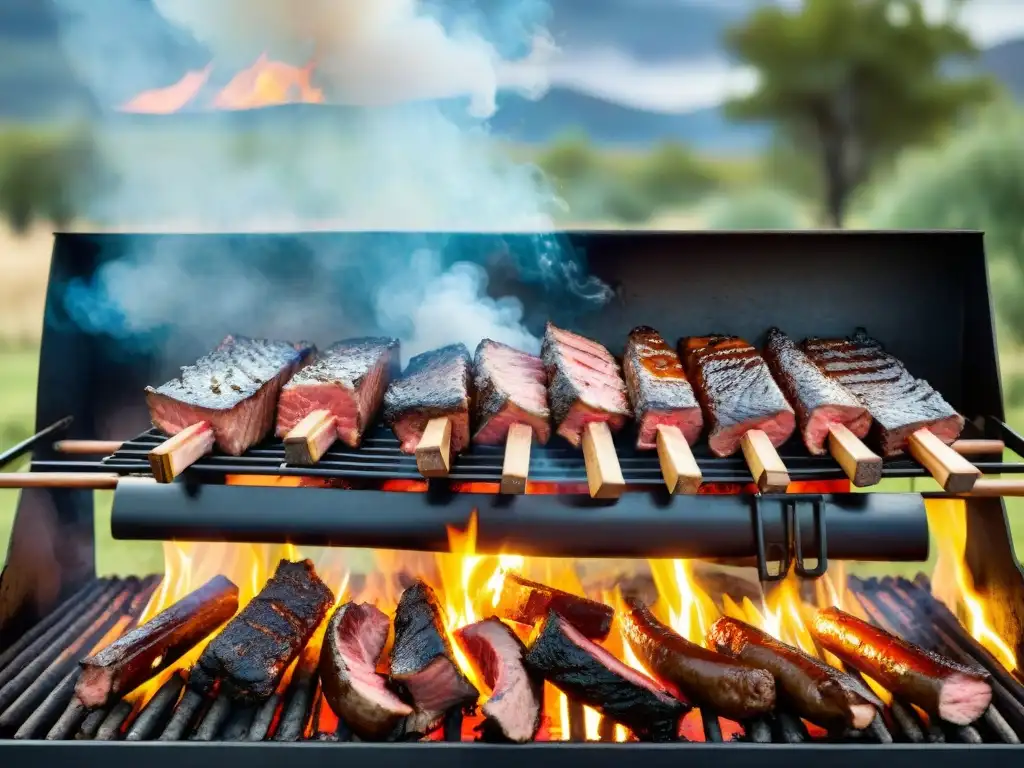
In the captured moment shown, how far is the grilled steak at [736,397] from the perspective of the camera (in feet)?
7.44

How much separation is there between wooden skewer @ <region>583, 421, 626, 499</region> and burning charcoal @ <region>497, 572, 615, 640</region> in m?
0.55

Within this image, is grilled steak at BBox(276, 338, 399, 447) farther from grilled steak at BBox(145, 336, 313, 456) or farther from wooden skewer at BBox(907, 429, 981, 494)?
wooden skewer at BBox(907, 429, 981, 494)

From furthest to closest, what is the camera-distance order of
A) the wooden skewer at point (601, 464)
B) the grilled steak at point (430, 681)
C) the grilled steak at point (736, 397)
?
1. the grilled steak at point (736, 397)
2. the grilled steak at point (430, 681)
3. the wooden skewer at point (601, 464)

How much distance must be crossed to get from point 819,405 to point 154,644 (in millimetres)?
2132

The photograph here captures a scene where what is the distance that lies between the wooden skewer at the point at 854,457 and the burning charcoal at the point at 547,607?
0.88 meters

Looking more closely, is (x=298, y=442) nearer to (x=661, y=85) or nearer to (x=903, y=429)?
(x=903, y=429)

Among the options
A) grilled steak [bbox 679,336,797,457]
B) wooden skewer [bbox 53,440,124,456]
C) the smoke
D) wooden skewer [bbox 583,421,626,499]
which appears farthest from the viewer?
the smoke

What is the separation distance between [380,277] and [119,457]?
1229mm

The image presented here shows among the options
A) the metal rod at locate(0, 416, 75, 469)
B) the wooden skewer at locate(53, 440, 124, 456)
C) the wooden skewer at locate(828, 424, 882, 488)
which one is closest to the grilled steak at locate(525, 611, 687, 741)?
the wooden skewer at locate(828, 424, 882, 488)

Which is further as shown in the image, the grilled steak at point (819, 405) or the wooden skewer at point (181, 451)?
the grilled steak at point (819, 405)

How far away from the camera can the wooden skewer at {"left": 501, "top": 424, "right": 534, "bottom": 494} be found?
6.49 feet

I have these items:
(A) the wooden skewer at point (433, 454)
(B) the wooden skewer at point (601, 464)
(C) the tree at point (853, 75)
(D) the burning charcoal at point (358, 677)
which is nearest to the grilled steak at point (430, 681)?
(D) the burning charcoal at point (358, 677)

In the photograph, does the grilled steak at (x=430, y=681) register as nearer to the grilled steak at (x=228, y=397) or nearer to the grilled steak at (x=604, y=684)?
the grilled steak at (x=604, y=684)

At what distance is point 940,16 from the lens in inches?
321
